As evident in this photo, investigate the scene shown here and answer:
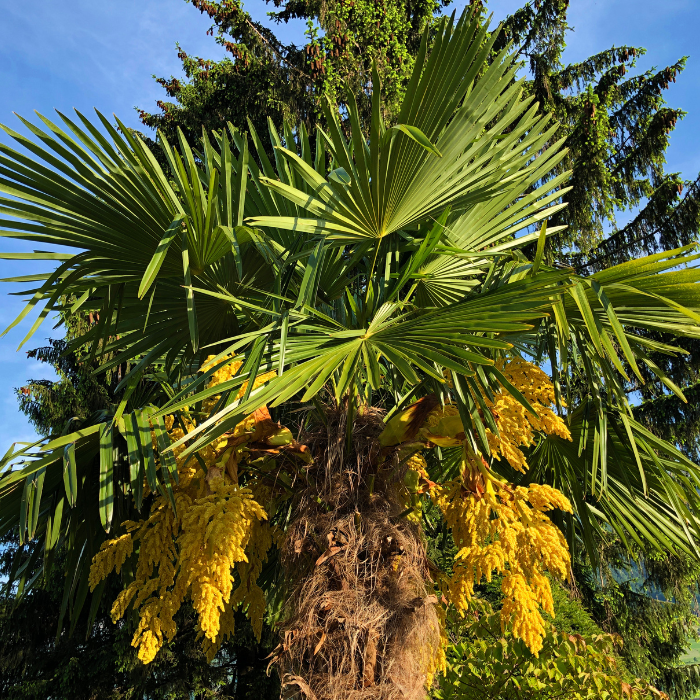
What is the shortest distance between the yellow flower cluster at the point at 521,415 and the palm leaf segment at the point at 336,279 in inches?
4.9

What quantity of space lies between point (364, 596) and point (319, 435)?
80 centimetres

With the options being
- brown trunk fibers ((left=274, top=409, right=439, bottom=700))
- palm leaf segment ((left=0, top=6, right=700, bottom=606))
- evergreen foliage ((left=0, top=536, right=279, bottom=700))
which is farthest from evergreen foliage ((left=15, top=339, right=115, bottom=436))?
brown trunk fibers ((left=274, top=409, right=439, bottom=700))

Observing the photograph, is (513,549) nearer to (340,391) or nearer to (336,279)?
(340,391)

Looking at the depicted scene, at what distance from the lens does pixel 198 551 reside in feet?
7.64

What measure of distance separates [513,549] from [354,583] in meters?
0.73

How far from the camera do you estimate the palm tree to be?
2289 mm

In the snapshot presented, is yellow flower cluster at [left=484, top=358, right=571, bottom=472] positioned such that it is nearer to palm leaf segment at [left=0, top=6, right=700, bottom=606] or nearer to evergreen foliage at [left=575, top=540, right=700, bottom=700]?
palm leaf segment at [left=0, top=6, right=700, bottom=606]

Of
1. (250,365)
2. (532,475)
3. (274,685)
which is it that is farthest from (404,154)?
(274,685)

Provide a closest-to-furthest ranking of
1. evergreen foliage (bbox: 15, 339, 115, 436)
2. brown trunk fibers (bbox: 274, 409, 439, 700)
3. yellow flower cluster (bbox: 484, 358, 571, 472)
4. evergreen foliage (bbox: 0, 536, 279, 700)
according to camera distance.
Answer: brown trunk fibers (bbox: 274, 409, 439, 700) < yellow flower cluster (bbox: 484, 358, 571, 472) < evergreen foliage (bbox: 0, 536, 279, 700) < evergreen foliage (bbox: 15, 339, 115, 436)

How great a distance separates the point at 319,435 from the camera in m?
2.96

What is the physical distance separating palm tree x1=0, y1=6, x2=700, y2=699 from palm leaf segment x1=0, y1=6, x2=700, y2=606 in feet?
0.04

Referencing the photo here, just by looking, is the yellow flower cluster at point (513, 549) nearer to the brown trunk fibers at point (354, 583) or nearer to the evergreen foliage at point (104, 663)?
the brown trunk fibers at point (354, 583)

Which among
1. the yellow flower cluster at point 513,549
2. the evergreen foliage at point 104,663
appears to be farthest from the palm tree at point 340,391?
the evergreen foliage at point 104,663

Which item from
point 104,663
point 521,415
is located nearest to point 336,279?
point 521,415
